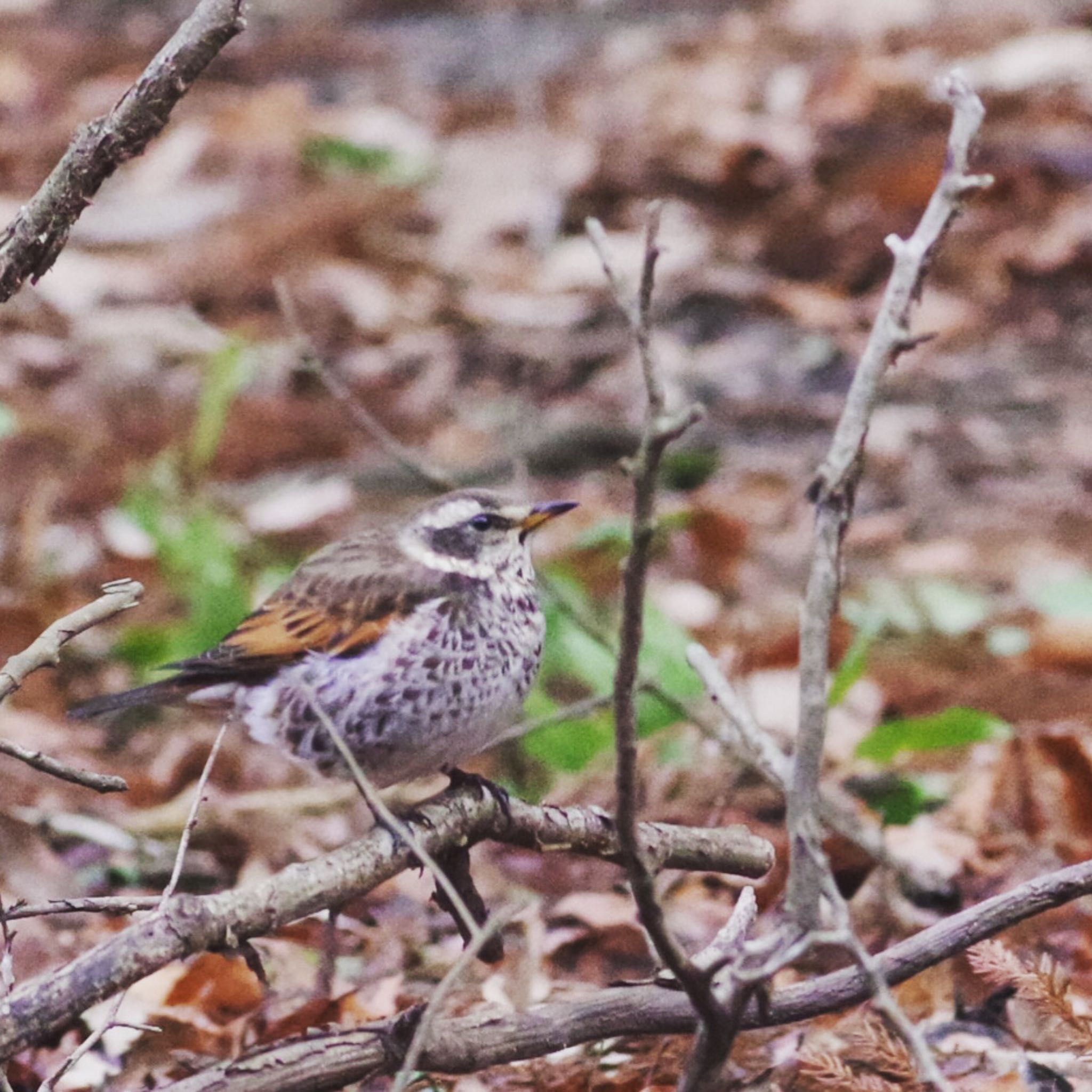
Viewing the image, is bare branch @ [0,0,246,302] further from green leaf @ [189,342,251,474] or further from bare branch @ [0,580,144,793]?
green leaf @ [189,342,251,474]

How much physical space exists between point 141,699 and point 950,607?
10.8 feet

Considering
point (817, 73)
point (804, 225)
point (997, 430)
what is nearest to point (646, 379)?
point (997, 430)

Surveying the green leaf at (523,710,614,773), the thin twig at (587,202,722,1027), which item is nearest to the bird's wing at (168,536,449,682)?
the green leaf at (523,710,614,773)

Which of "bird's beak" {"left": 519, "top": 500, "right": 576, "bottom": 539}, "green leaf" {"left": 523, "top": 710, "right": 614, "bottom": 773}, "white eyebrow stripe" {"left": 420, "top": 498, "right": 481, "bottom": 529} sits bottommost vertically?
"green leaf" {"left": 523, "top": 710, "right": 614, "bottom": 773}

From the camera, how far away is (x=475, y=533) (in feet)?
13.7

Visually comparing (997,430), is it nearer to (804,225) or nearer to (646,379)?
(804,225)

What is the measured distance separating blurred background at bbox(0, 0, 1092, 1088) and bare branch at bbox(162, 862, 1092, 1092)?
0.48m

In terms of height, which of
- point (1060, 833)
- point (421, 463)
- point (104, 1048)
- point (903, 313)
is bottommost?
point (1060, 833)

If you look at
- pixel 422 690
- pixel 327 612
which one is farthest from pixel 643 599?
pixel 327 612

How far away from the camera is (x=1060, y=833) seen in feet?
15.0

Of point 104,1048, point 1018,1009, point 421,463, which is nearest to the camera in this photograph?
point 1018,1009

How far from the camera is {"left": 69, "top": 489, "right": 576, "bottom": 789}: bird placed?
146 inches

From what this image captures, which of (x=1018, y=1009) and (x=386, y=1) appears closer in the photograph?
(x=1018, y=1009)

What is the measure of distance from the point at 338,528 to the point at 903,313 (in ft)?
18.3
